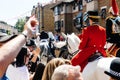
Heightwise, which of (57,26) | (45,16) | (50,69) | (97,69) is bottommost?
(57,26)

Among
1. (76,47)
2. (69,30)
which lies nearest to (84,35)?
(76,47)

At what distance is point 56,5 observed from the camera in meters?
59.8

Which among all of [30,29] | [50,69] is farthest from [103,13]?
[30,29]

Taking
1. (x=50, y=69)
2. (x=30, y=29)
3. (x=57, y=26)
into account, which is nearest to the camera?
(x=30, y=29)

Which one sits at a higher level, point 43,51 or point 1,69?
point 1,69

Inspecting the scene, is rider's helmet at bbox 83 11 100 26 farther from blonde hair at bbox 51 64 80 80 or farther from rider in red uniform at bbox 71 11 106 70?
blonde hair at bbox 51 64 80 80

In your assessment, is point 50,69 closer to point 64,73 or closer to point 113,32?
point 64,73

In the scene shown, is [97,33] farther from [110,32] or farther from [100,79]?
[100,79]

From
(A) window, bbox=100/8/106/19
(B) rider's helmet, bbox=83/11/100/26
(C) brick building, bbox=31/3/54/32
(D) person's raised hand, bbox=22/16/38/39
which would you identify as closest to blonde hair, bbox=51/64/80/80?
(D) person's raised hand, bbox=22/16/38/39

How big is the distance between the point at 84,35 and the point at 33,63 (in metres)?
2.13

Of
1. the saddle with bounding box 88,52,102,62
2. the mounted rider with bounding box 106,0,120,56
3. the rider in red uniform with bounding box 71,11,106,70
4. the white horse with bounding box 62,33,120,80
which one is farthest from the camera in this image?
the rider in red uniform with bounding box 71,11,106,70

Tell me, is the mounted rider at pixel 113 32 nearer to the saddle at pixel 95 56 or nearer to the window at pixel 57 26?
the saddle at pixel 95 56

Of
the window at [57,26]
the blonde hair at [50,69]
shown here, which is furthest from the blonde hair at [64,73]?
the window at [57,26]

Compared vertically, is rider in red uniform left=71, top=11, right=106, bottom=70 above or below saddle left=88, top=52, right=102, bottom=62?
above
